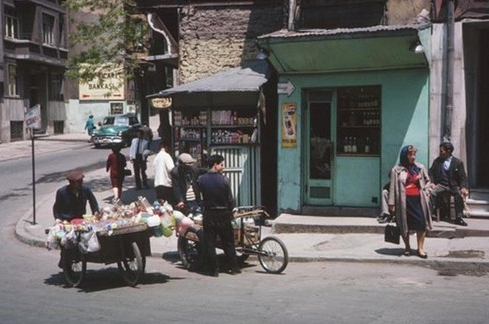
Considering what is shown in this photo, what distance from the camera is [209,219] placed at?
9680mm

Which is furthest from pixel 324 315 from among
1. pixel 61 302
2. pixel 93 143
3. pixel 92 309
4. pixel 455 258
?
pixel 93 143

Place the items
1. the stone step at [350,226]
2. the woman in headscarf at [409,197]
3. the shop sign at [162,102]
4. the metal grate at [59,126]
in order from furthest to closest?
the metal grate at [59,126]
the shop sign at [162,102]
the stone step at [350,226]
the woman in headscarf at [409,197]

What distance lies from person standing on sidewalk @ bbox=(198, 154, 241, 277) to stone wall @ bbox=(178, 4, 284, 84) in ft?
23.9

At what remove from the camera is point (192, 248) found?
10.4 metres

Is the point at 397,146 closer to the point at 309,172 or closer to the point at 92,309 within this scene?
the point at 309,172

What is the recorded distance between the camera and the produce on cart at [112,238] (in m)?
8.82

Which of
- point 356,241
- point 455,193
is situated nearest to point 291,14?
point 455,193

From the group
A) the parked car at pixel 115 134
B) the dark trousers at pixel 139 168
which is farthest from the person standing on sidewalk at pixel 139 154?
the parked car at pixel 115 134

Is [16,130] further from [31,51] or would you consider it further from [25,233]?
[25,233]

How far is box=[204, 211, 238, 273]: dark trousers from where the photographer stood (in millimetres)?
9672

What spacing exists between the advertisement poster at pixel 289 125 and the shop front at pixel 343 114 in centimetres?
2

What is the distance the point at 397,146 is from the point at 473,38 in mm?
2697

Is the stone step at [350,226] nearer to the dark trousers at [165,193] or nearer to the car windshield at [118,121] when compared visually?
the dark trousers at [165,193]

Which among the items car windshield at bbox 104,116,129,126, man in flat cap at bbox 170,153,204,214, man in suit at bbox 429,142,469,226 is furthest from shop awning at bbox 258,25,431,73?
car windshield at bbox 104,116,129,126
